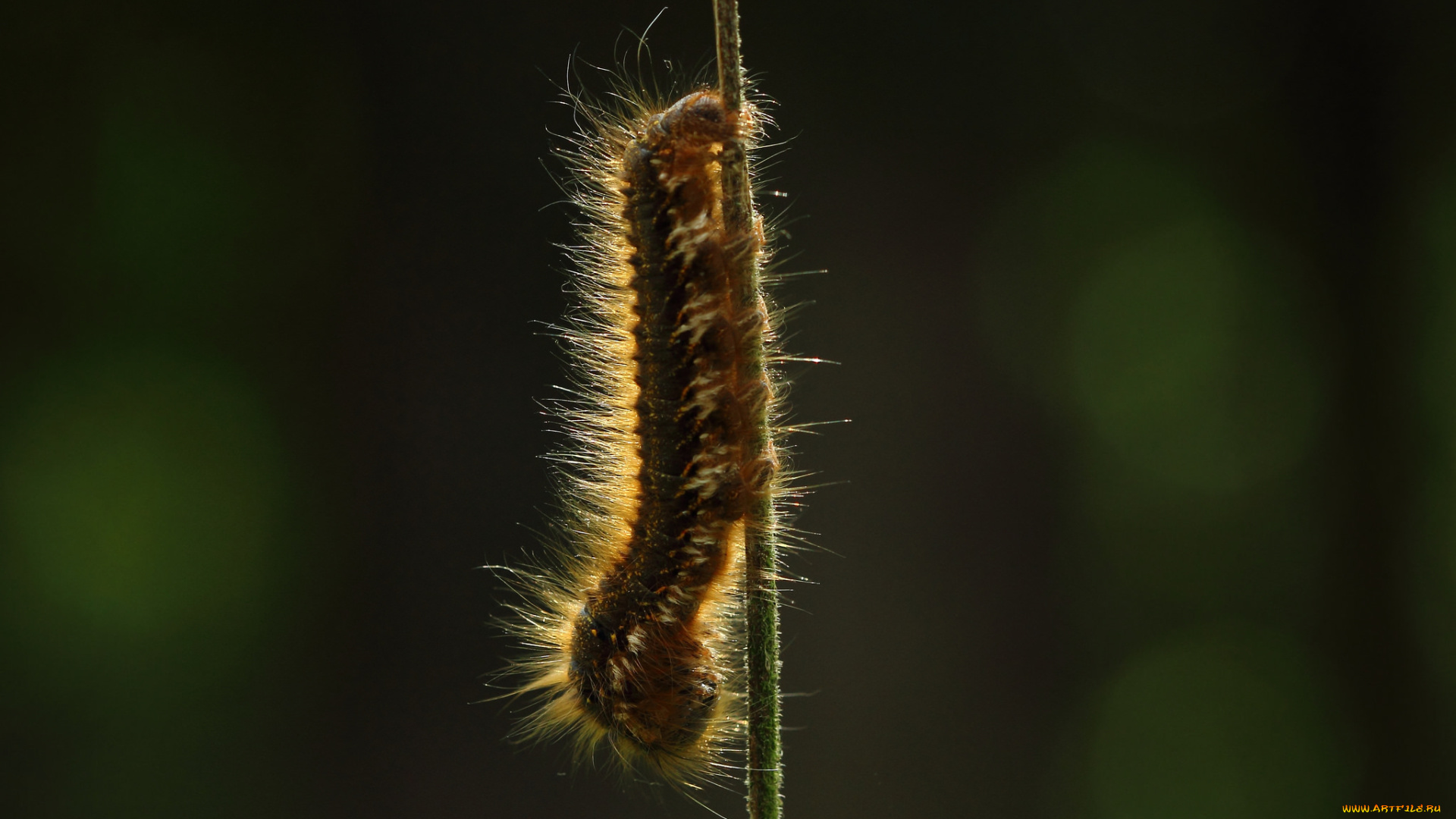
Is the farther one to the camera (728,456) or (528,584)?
(528,584)

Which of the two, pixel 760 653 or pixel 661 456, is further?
pixel 661 456

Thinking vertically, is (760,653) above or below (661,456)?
below

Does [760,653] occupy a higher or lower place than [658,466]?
lower

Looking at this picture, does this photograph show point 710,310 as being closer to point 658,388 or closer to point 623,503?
point 658,388

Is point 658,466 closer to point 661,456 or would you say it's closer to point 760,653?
point 661,456

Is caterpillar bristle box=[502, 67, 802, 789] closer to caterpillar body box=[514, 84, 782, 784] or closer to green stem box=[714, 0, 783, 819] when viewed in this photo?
caterpillar body box=[514, 84, 782, 784]

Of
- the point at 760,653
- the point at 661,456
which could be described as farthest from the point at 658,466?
the point at 760,653

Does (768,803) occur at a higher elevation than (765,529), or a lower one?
lower

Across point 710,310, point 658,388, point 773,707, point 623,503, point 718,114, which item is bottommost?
point 773,707

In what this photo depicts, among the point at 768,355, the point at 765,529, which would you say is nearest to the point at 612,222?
the point at 768,355
